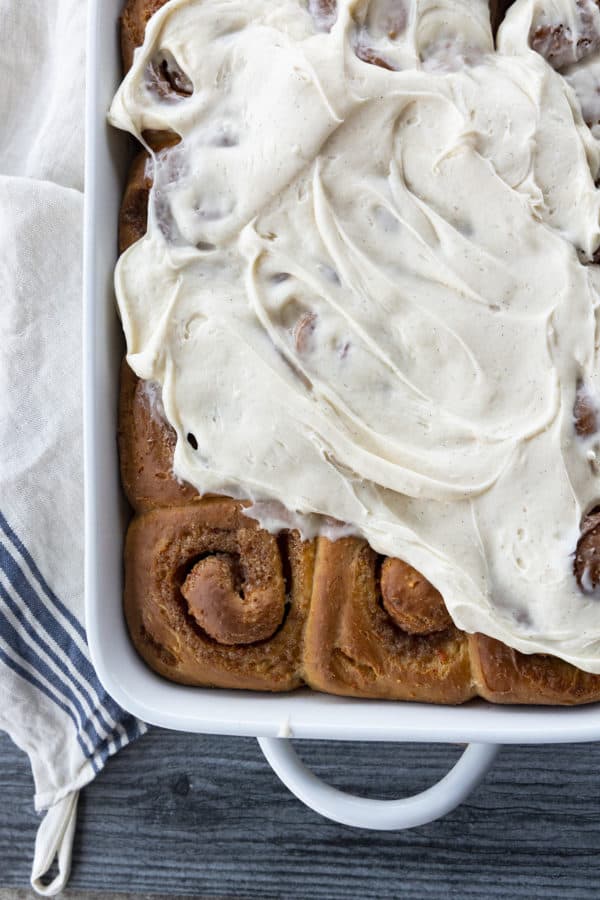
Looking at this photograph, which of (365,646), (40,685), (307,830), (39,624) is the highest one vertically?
(365,646)

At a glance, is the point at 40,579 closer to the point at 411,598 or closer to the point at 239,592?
the point at 239,592

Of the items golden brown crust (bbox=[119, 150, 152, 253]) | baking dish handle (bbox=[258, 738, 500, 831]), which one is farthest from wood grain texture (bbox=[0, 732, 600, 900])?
golden brown crust (bbox=[119, 150, 152, 253])

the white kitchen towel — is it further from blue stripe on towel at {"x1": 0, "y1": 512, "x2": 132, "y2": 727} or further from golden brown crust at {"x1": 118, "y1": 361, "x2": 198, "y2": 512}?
golden brown crust at {"x1": 118, "y1": 361, "x2": 198, "y2": 512}

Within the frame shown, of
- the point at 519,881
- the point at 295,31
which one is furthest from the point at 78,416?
the point at 519,881

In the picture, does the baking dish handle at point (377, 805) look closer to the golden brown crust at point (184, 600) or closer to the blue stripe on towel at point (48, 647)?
the golden brown crust at point (184, 600)

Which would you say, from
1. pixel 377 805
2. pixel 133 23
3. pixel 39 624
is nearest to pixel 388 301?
pixel 133 23

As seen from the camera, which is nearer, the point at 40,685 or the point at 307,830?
the point at 40,685
